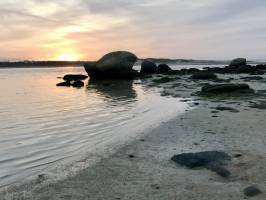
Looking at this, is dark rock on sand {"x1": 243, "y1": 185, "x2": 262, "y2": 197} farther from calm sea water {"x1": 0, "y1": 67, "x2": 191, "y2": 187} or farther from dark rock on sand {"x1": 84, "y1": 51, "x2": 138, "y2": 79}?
dark rock on sand {"x1": 84, "y1": 51, "x2": 138, "y2": 79}

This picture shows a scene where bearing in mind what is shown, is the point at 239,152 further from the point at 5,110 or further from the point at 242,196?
the point at 5,110

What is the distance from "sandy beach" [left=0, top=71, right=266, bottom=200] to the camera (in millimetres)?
6352

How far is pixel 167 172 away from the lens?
7457mm

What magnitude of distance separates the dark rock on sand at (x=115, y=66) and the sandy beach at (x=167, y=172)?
29.9 metres

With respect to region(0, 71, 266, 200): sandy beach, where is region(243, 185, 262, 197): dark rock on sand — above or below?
above

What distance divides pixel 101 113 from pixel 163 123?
13.5ft

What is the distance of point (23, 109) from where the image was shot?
18.9m

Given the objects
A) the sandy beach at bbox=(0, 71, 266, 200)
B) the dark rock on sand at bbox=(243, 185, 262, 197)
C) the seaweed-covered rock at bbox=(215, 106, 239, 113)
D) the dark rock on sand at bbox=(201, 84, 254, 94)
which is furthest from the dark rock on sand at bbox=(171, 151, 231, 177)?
the dark rock on sand at bbox=(201, 84, 254, 94)

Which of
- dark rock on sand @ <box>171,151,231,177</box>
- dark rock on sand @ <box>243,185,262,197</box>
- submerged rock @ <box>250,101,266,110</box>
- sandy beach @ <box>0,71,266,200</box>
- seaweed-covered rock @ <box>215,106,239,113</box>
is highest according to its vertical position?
dark rock on sand @ <box>243,185,262,197</box>

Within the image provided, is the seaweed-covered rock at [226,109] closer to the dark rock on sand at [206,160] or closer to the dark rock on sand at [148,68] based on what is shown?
the dark rock on sand at [206,160]

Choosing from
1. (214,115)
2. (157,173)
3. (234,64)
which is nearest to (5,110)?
(214,115)

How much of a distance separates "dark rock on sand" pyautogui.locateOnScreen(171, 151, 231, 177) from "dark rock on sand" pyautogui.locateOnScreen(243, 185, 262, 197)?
3.40ft

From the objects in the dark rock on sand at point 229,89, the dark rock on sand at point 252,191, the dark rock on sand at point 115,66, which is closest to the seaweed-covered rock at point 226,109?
the dark rock on sand at point 229,89

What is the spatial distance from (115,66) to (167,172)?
113 ft
